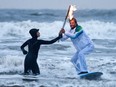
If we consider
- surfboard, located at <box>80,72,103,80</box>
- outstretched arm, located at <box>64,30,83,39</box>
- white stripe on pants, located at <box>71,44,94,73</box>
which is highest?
outstretched arm, located at <box>64,30,83,39</box>

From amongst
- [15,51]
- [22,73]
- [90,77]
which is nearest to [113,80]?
[90,77]

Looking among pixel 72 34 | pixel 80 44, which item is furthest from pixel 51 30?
pixel 72 34

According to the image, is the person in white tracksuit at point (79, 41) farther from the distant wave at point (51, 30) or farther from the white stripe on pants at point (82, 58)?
the distant wave at point (51, 30)

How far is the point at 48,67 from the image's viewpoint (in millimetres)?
15016

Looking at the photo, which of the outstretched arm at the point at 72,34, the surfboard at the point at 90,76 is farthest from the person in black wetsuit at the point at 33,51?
the surfboard at the point at 90,76

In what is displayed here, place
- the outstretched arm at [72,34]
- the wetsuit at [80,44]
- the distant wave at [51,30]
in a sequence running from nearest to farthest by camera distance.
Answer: the outstretched arm at [72,34] < the wetsuit at [80,44] < the distant wave at [51,30]

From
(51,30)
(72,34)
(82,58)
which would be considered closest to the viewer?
(72,34)

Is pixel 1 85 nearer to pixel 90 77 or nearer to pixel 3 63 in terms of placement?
pixel 90 77

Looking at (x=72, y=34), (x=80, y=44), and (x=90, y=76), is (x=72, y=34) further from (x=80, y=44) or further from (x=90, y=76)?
(x=90, y=76)

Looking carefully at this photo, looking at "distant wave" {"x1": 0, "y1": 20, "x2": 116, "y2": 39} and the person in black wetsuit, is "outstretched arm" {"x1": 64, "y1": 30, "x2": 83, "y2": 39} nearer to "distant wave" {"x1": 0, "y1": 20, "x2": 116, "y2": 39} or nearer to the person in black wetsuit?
the person in black wetsuit

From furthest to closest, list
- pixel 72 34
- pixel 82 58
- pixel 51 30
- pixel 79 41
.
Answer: pixel 51 30, pixel 82 58, pixel 79 41, pixel 72 34

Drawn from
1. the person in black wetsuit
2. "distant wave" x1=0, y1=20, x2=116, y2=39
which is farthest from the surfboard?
"distant wave" x1=0, y1=20, x2=116, y2=39

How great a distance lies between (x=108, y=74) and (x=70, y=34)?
6.63ft

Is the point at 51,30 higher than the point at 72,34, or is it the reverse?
the point at 72,34
